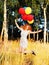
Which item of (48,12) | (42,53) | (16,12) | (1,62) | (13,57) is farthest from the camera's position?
(48,12)

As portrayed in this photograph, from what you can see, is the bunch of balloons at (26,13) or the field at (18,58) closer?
the field at (18,58)

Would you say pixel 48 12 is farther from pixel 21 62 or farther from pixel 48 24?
pixel 21 62

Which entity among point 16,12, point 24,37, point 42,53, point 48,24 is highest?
point 42,53

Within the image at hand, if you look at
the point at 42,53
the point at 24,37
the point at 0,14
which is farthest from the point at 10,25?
the point at 42,53

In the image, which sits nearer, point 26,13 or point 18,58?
point 18,58

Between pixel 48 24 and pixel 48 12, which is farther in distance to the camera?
pixel 48 24

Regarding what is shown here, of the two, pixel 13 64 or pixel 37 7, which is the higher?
pixel 13 64

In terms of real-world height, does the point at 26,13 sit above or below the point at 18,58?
below

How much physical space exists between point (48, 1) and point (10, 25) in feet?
27.2

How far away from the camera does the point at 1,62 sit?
3979 millimetres

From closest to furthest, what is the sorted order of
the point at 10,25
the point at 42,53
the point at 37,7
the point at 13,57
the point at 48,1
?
the point at 13,57, the point at 42,53, the point at 48,1, the point at 37,7, the point at 10,25

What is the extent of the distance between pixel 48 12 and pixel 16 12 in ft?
10.6

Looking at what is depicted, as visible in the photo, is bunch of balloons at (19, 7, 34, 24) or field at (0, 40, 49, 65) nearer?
field at (0, 40, 49, 65)

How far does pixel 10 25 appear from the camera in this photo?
26.8m
